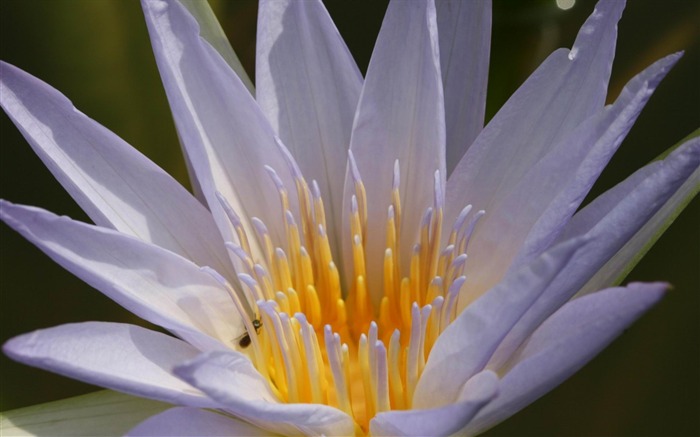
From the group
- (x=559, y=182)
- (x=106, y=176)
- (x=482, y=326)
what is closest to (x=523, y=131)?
(x=559, y=182)

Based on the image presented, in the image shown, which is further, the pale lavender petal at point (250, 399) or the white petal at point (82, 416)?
the white petal at point (82, 416)

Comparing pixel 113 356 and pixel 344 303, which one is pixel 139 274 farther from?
pixel 344 303

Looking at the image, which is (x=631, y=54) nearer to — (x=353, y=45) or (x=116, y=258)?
(x=353, y=45)

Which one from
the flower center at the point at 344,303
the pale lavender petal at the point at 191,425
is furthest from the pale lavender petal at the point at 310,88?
the pale lavender petal at the point at 191,425

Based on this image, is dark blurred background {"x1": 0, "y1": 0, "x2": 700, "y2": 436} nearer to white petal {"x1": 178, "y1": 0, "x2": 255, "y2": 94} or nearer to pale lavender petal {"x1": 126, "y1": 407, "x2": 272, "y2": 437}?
white petal {"x1": 178, "y1": 0, "x2": 255, "y2": 94}

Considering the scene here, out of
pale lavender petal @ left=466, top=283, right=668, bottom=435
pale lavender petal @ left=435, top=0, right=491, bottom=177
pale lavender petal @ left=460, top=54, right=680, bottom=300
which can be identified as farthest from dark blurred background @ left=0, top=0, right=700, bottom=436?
pale lavender petal @ left=466, top=283, right=668, bottom=435

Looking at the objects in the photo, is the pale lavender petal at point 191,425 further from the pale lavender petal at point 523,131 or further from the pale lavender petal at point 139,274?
the pale lavender petal at point 523,131
